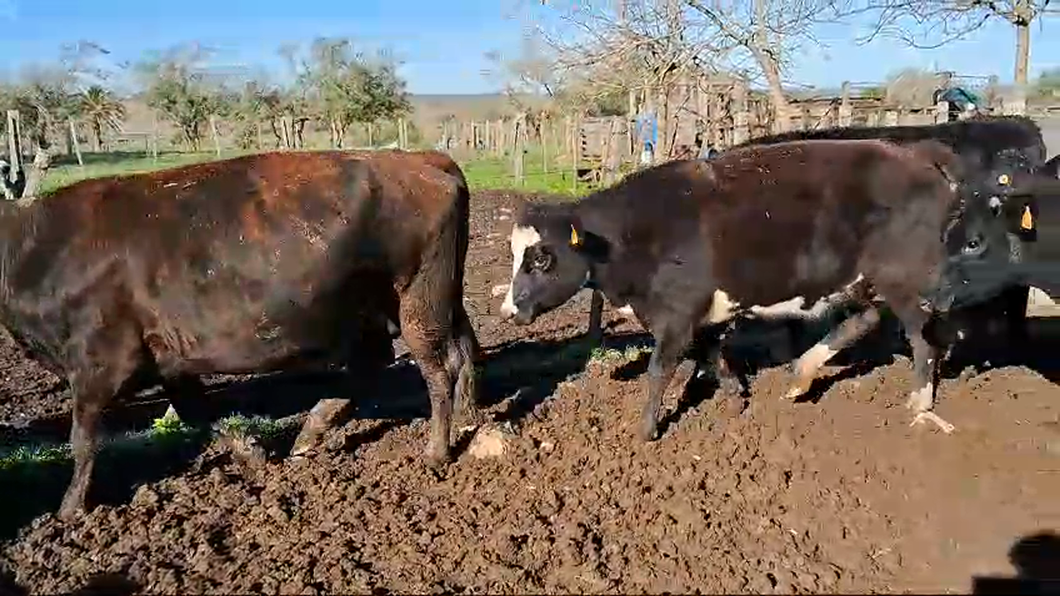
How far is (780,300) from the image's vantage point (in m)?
7.32

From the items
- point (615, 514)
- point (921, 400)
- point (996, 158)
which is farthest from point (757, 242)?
point (996, 158)

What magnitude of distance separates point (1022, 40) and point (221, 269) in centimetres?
1273

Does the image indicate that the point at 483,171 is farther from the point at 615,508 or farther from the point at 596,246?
the point at 615,508

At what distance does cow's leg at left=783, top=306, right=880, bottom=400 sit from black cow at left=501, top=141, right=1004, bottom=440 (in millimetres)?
17

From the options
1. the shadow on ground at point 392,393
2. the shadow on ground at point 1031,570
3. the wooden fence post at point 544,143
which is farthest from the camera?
the wooden fence post at point 544,143

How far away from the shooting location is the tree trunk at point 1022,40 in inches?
541

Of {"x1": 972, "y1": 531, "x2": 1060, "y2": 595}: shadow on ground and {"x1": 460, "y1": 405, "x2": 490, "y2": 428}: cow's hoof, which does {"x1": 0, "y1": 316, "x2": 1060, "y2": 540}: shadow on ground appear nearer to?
{"x1": 460, "y1": 405, "x2": 490, "y2": 428}: cow's hoof

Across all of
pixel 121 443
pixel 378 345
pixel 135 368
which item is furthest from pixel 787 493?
→ pixel 121 443

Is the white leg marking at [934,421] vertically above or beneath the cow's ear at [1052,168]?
beneath

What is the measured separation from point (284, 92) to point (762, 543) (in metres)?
56.2

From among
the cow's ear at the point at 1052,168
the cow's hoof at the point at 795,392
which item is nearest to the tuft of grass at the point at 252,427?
the cow's hoof at the point at 795,392

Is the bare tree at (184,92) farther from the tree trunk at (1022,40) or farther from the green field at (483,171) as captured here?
the tree trunk at (1022,40)

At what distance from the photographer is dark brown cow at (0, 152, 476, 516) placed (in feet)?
20.0

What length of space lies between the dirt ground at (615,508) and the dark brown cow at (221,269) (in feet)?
2.20
